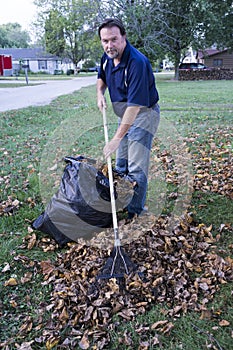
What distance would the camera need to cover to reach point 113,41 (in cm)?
243

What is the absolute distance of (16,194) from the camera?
3.94 meters

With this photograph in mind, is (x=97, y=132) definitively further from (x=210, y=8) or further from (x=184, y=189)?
(x=210, y=8)

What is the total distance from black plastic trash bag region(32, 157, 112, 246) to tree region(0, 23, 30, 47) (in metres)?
72.7

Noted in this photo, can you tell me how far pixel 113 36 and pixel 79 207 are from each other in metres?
1.28

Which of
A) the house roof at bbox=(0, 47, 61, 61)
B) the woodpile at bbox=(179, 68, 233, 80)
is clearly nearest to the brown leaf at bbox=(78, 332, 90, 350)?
the woodpile at bbox=(179, 68, 233, 80)

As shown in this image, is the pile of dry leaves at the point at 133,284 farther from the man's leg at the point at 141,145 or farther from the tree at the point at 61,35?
the tree at the point at 61,35

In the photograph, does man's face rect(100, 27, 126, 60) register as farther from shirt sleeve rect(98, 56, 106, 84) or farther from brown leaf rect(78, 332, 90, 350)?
brown leaf rect(78, 332, 90, 350)

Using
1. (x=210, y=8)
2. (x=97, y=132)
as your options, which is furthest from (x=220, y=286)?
(x=210, y=8)

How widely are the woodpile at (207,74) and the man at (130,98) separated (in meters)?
27.1

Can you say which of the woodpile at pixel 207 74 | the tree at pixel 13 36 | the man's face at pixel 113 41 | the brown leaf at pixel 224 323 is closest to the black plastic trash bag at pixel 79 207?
the man's face at pixel 113 41

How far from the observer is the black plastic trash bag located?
2750mm

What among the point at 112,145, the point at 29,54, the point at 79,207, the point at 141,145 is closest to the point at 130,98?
the point at 112,145

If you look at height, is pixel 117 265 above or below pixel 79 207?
below

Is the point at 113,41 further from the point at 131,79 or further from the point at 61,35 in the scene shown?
the point at 61,35
